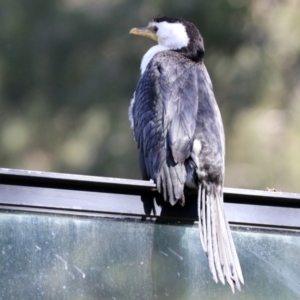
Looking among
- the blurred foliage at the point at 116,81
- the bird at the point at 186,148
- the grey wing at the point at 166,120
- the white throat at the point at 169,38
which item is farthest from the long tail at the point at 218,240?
the blurred foliage at the point at 116,81

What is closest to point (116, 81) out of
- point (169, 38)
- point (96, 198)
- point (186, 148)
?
point (169, 38)

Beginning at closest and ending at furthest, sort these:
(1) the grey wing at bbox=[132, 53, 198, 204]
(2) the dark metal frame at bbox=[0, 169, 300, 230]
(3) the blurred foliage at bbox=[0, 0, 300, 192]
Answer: (2) the dark metal frame at bbox=[0, 169, 300, 230]
(1) the grey wing at bbox=[132, 53, 198, 204]
(3) the blurred foliage at bbox=[0, 0, 300, 192]

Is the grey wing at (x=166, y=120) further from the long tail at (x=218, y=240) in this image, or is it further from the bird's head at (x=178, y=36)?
the bird's head at (x=178, y=36)

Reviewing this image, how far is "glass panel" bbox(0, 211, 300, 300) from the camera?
347 centimetres

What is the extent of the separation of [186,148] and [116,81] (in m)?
7.43

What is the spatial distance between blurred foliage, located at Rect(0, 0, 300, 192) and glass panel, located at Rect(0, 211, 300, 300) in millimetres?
6758

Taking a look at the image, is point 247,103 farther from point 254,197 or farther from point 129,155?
point 254,197

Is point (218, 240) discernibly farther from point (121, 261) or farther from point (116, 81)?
point (116, 81)

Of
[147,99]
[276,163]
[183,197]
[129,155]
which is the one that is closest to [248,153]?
[276,163]

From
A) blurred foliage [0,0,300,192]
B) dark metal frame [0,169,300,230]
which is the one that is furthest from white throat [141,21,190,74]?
blurred foliage [0,0,300,192]

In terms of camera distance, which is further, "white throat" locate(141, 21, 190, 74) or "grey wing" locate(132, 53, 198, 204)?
"white throat" locate(141, 21, 190, 74)

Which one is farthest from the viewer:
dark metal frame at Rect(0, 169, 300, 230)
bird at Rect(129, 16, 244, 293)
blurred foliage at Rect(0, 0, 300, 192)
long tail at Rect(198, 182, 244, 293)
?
blurred foliage at Rect(0, 0, 300, 192)

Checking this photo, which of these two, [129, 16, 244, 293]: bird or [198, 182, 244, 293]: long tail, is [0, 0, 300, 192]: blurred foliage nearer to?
[129, 16, 244, 293]: bird

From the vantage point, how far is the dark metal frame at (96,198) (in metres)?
3.46
